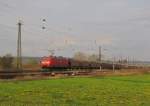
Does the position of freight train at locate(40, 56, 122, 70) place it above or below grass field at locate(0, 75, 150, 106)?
above

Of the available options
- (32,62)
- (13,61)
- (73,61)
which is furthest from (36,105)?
(32,62)

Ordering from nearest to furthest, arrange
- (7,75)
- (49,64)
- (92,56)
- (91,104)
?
1. (91,104)
2. (7,75)
3. (49,64)
4. (92,56)

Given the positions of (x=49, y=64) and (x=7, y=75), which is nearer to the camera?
(x=7, y=75)

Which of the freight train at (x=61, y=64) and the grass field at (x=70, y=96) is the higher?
the freight train at (x=61, y=64)

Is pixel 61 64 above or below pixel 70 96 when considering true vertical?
above

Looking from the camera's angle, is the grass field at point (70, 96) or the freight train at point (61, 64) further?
the freight train at point (61, 64)

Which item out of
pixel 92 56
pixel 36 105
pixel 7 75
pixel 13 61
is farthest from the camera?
pixel 92 56

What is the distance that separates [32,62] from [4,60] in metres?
16.1

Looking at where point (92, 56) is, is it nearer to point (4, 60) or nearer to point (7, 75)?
point (4, 60)

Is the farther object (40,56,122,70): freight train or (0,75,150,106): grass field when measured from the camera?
(40,56,122,70): freight train

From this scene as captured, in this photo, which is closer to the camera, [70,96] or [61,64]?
[70,96]

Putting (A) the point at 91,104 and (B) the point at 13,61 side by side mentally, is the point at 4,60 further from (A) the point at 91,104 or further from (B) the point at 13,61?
(A) the point at 91,104

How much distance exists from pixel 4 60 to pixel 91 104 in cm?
5241

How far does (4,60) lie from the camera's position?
65938 mm
